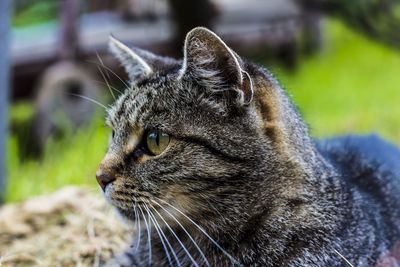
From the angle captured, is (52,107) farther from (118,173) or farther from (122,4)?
(118,173)

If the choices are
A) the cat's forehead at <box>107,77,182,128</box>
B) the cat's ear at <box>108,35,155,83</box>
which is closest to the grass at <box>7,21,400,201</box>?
the cat's ear at <box>108,35,155,83</box>

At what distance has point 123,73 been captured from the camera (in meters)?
7.31

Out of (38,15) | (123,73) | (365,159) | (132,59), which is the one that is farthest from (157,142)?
(38,15)

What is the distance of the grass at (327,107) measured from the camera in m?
4.56

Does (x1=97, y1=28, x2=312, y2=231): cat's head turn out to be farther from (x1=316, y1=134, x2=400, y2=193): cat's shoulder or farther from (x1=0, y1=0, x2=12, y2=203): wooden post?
(x1=0, y1=0, x2=12, y2=203): wooden post

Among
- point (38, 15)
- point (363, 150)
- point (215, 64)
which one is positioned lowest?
point (215, 64)

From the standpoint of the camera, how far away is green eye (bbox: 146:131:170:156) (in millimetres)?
2408

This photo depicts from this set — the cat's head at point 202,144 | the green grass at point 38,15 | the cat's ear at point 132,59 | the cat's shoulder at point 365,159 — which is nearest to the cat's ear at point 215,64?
the cat's head at point 202,144

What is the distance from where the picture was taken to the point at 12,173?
15.8ft

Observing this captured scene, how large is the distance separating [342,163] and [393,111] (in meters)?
4.32

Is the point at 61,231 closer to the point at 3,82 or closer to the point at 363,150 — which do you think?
the point at 3,82

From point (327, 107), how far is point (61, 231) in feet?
16.2

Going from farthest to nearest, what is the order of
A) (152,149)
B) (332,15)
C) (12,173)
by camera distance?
(332,15) < (12,173) < (152,149)

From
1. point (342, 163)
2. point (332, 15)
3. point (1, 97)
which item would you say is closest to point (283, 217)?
point (342, 163)
